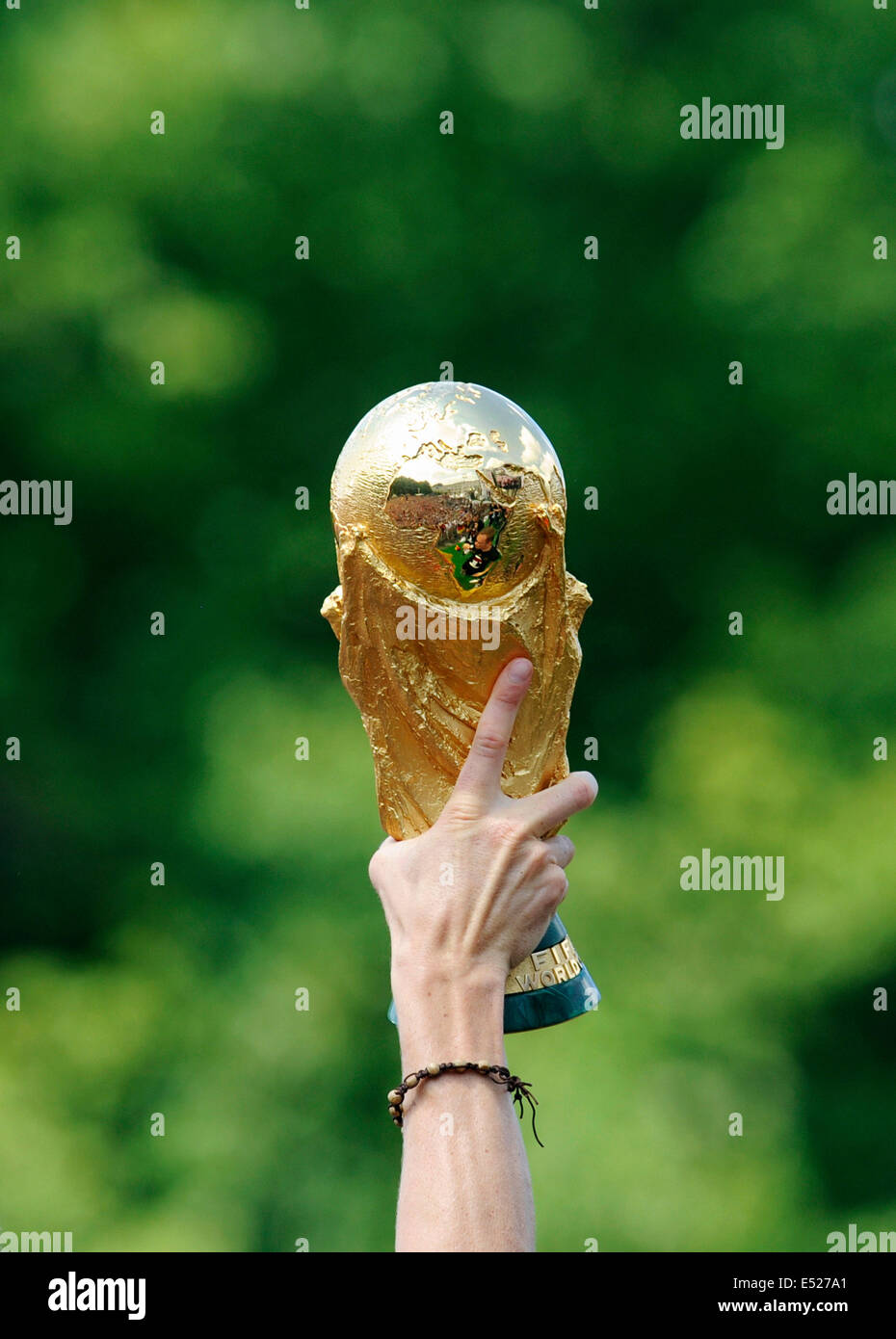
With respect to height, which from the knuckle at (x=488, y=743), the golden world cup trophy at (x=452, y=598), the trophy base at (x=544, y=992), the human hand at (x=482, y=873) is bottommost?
the trophy base at (x=544, y=992)

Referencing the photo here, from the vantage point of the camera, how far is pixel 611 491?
6.22 meters

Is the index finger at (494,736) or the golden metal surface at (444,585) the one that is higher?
the golden metal surface at (444,585)

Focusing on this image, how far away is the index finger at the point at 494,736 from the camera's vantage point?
254cm

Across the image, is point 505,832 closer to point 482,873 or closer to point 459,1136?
point 482,873

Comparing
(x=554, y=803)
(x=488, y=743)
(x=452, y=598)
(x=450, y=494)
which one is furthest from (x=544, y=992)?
(x=450, y=494)

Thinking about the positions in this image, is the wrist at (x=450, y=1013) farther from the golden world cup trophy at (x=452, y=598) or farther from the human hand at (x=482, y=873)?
the golden world cup trophy at (x=452, y=598)

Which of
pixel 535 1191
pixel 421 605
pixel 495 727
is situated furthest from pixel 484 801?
pixel 535 1191

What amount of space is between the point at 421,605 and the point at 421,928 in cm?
60

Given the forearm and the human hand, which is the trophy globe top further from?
the forearm

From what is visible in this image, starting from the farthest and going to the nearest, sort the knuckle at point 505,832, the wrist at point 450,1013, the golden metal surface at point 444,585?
the golden metal surface at point 444,585 < the knuckle at point 505,832 < the wrist at point 450,1013

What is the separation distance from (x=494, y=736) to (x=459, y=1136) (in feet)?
2.33

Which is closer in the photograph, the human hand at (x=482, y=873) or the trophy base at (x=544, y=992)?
the human hand at (x=482, y=873)

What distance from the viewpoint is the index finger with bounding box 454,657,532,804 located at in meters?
2.54

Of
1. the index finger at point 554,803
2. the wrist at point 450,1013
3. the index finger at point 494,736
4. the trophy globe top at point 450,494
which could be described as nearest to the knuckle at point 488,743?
the index finger at point 494,736
